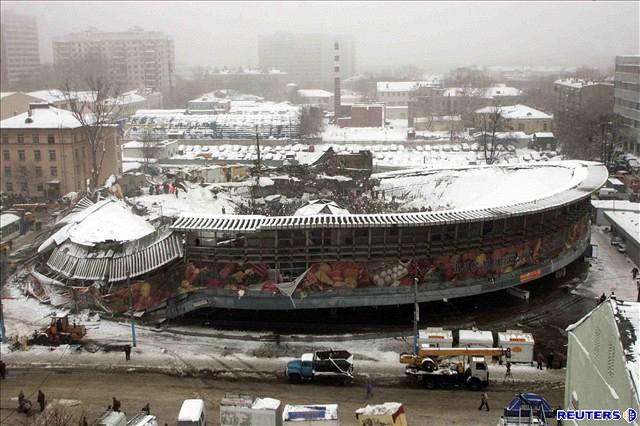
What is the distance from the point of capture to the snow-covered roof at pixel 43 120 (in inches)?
1972

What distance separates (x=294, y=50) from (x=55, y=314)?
560ft

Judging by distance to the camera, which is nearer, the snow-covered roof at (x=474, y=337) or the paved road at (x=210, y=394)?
the paved road at (x=210, y=394)

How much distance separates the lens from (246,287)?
25391mm

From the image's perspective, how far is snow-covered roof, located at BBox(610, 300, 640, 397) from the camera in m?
11.6

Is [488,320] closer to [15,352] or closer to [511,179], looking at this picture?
[511,179]

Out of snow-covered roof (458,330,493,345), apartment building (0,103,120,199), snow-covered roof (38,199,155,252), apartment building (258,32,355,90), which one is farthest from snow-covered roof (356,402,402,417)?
apartment building (258,32,355,90)

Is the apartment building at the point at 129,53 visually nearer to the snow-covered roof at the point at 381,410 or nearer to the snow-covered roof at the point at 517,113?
the snow-covered roof at the point at 517,113

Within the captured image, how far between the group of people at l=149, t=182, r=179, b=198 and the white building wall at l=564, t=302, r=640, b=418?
32983 millimetres

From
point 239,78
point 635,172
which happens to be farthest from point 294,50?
point 635,172

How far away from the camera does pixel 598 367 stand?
13625 millimetres

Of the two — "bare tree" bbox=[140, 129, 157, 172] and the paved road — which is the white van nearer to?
the paved road

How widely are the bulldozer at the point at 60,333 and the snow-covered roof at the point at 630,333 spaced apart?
18.2 metres

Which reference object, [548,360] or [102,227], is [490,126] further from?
[548,360]

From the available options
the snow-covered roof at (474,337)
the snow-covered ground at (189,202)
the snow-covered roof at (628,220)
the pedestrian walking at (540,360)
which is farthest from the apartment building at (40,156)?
the pedestrian walking at (540,360)
